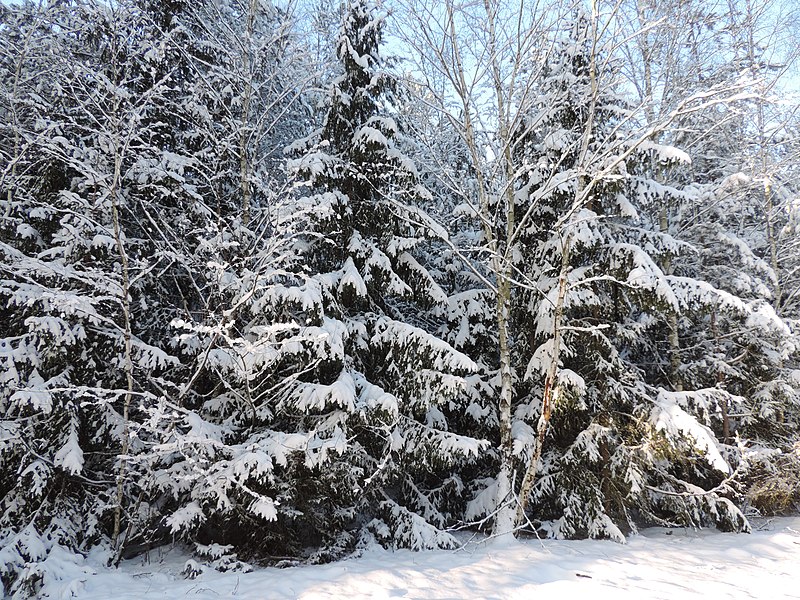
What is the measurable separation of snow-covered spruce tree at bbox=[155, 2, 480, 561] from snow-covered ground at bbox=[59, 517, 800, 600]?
A: 61 cm

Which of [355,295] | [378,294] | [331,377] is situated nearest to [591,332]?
[378,294]

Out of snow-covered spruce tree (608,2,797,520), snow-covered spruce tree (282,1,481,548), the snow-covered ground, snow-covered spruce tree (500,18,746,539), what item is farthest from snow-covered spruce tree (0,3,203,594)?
snow-covered spruce tree (608,2,797,520)

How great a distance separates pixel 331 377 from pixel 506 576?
11.6ft

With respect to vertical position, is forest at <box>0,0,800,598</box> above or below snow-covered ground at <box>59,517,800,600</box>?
above

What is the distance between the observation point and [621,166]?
7.28 m

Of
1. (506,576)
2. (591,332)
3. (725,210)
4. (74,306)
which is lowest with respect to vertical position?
(506,576)

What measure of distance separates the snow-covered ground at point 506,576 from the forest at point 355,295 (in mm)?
513

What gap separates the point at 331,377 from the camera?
6.85m

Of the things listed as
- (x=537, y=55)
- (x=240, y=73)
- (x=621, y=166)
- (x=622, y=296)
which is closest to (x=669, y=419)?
(x=622, y=296)

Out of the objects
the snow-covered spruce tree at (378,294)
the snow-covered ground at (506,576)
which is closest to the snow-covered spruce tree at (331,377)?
the snow-covered spruce tree at (378,294)

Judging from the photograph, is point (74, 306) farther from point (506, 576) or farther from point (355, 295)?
point (506, 576)

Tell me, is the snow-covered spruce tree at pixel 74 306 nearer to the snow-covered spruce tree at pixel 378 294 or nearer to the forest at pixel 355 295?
the forest at pixel 355 295

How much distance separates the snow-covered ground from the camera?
4.61 meters

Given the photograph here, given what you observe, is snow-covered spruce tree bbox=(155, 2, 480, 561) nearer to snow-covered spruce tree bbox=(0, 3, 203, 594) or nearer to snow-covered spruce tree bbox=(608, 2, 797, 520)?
snow-covered spruce tree bbox=(0, 3, 203, 594)
